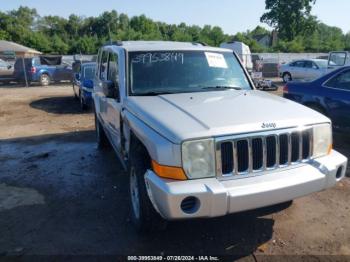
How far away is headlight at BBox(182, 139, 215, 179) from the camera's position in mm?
3080

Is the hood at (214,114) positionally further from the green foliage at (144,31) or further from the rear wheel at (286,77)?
the green foliage at (144,31)

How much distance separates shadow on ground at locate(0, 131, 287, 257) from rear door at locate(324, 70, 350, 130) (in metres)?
2.97

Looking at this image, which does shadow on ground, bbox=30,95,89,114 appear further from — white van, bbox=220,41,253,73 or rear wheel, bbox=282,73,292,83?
rear wheel, bbox=282,73,292,83

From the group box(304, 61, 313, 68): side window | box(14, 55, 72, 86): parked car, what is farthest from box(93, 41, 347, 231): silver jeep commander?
box(14, 55, 72, 86): parked car

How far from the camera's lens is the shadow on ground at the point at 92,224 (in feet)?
11.9

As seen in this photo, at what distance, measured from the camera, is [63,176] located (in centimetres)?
575

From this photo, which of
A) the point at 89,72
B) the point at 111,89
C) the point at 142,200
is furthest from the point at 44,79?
the point at 142,200

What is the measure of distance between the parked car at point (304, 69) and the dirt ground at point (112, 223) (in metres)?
14.3

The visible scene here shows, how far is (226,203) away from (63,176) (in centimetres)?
347

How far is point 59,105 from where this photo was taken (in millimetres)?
13789

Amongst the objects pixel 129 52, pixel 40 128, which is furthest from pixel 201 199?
pixel 40 128

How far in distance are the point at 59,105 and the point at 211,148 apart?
11651 millimetres

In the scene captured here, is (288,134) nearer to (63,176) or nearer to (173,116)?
(173,116)

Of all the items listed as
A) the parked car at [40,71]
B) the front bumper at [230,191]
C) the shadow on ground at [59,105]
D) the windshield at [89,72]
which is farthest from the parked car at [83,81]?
the parked car at [40,71]
